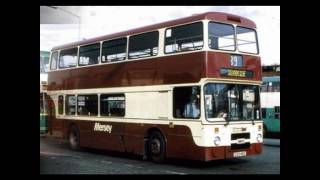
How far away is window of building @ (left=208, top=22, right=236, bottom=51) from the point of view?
40.7 feet

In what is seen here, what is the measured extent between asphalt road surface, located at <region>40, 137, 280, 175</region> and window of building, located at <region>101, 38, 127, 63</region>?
3153mm

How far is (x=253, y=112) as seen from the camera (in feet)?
43.9

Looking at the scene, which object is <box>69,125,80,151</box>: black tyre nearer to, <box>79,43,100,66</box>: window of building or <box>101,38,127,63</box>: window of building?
<box>79,43,100,66</box>: window of building

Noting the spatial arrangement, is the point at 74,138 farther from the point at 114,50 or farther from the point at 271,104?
the point at 271,104

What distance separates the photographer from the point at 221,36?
41.6 feet

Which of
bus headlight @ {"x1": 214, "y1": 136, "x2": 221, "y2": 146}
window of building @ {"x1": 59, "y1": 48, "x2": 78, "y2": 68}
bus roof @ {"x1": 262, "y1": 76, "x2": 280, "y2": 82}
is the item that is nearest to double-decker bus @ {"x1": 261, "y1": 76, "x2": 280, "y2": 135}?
bus roof @ {"x1": 262, "y1": 76, "x2": 280, "y2": 82}

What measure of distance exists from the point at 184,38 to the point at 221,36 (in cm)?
97

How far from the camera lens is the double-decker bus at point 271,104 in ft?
76.9

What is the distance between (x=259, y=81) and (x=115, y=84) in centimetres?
448

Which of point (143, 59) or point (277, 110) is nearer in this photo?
point (143, 59)

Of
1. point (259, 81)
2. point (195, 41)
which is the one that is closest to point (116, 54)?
point (195, 41)

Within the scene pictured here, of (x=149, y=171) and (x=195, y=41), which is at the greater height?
(x=195, y=41)

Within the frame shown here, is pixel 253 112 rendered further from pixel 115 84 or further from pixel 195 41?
pixel 115 84

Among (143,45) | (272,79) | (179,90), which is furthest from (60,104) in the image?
(272,79)
